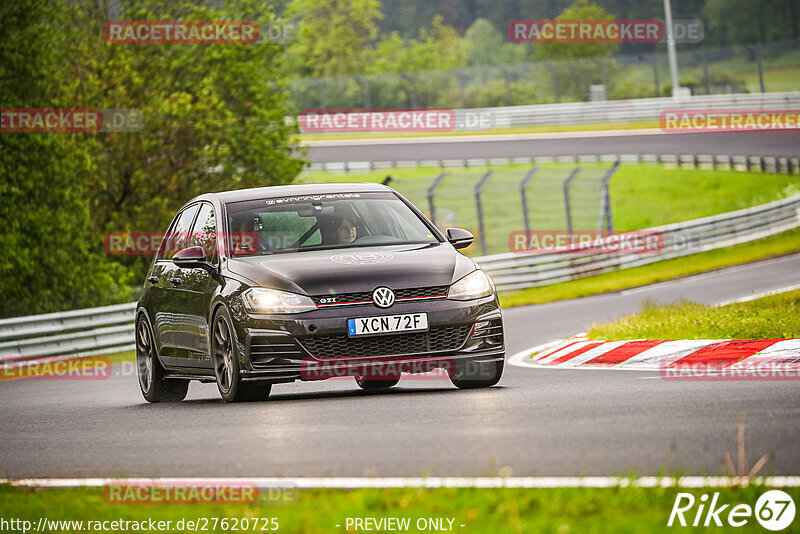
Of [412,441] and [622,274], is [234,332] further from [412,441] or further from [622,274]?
[622,274]

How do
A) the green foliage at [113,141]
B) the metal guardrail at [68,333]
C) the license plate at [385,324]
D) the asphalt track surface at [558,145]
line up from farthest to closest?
the asphalt track surface at [558,145] → the green foliage at [113,141] → the metal guardrail at [68,333] → the license plate at [385,324]

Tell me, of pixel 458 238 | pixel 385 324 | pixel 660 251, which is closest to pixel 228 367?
pixel 385 324

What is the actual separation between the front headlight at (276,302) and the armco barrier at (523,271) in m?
12.2

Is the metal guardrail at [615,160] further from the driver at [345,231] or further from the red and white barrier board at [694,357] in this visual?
the driver at [345,231]

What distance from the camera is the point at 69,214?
2750 cm

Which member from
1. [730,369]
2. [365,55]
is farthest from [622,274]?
[365,55]

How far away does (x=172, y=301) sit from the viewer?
12.0 metres

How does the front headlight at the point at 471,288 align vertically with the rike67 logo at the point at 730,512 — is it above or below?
above

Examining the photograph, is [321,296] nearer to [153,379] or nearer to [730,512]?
[153,379]

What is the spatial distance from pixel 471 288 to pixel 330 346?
1165 mm

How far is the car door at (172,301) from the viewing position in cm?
1173

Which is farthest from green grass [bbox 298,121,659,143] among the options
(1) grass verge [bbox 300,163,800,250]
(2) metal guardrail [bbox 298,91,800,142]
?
(1) grass verge [bbox 300,163,800,250]

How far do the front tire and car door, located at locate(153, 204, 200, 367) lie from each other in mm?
720

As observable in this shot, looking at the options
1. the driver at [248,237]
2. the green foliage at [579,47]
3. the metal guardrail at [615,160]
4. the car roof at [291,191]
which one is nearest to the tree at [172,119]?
the metal guardrail at [615,160]
